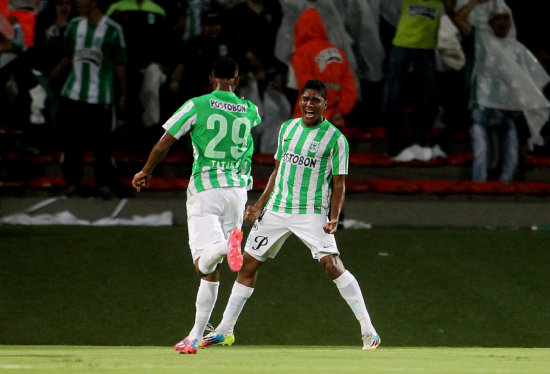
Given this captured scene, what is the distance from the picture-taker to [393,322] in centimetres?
983

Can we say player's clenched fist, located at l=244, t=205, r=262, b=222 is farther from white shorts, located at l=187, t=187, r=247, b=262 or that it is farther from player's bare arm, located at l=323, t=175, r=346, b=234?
player's bare arm, located at l=323, t=175, r=346, b=234

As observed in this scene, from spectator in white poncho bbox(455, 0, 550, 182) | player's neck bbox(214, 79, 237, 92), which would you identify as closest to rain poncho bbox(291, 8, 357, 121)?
spectator in white poncho bbox(455, 0, 550, 182)

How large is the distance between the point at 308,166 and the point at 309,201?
→ 24 centimetres

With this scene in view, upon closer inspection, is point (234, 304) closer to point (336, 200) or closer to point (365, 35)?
point (336, 200)

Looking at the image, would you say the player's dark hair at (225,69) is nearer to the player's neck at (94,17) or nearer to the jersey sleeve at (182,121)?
the jersey sleeve at (182,121)

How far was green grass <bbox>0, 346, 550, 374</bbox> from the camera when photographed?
18.1 ft

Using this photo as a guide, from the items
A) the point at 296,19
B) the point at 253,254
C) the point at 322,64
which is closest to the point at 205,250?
the point at 253,254

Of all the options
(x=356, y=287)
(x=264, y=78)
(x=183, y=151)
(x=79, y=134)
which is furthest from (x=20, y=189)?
(x=356, y=287)

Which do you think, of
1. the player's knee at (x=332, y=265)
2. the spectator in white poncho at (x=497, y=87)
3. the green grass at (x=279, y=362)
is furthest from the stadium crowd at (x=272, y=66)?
the green grass at (x=279, y=362)

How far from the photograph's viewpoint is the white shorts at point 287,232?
25.5ft

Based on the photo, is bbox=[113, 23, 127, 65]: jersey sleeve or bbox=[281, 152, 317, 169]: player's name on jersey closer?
bbox=[281, 152, 317, 169]: player's name on jersey

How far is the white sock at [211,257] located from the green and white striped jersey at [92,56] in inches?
227

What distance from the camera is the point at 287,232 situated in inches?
310

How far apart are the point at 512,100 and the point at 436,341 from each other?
16.4ft
